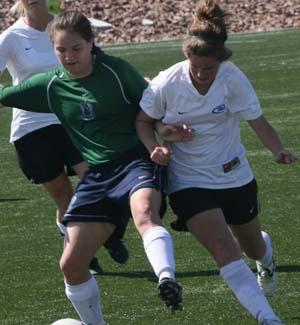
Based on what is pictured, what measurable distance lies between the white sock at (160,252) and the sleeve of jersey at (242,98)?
29.3 inches

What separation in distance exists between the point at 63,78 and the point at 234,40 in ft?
66.9

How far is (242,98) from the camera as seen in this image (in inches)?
243

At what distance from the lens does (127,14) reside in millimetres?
30969

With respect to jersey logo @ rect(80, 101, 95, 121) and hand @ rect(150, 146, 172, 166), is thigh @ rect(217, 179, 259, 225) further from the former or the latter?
jersey logo @ rect(80, 101, 95, 121)

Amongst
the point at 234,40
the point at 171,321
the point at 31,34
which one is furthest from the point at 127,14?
the point at 171,321

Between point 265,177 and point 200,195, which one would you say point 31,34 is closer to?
point 200,195

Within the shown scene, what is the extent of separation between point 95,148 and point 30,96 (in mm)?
510

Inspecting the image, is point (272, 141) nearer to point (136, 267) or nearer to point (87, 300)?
point (87, 300)

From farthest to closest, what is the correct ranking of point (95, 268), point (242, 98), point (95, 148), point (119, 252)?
1. point (95, 268)
2. point (119, 252)
3. point (95, 148)
4. point (242, 98)

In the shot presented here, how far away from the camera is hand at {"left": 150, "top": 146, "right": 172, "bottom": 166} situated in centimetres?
595

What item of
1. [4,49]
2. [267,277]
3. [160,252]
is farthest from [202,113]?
[4,49]

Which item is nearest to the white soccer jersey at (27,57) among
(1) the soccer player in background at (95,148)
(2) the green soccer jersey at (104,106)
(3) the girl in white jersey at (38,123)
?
(3) the girl in white jersey at (38,123)

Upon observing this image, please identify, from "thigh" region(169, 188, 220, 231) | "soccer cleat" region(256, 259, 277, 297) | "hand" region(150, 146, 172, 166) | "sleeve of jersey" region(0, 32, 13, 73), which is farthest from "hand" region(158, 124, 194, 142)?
"sleeve of jersey" region(0, 32, 13, 73)

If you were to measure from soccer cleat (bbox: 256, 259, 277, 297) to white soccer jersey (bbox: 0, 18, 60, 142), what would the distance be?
202cm
